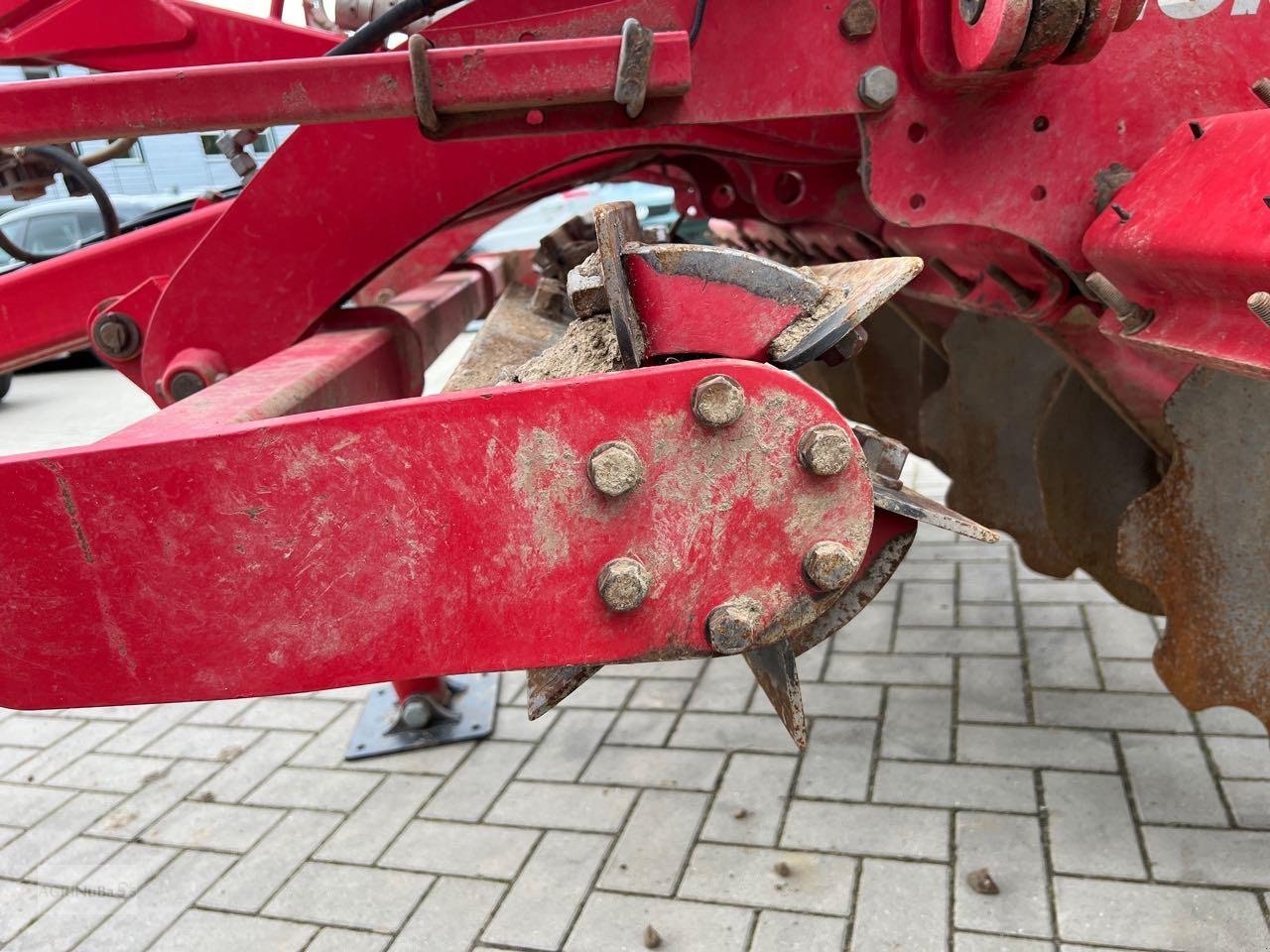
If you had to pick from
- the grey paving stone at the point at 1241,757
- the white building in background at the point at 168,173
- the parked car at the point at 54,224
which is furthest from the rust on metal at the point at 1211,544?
the white building in background at the point at 168,173

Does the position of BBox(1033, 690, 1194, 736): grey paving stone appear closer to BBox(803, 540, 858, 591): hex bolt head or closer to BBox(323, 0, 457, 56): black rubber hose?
BBox(803, 540, 858, 591): hex bolt head

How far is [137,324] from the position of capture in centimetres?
202

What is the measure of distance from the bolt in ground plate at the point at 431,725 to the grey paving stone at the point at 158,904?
0.50 m

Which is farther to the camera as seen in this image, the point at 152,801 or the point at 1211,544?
the point at 152,801

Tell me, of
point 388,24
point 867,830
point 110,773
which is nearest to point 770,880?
point 867,830

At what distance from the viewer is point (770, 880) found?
2.24 metres

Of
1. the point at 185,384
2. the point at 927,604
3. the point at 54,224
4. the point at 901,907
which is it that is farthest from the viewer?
the point at 54,224

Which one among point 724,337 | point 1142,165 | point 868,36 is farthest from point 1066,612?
point 724,337

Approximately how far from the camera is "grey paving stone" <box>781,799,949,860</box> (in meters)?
2.29

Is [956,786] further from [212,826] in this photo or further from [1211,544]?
[212,826]

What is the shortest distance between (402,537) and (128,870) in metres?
1.93

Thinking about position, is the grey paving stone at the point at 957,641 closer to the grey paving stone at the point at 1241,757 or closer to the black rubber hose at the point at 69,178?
the grey paving stone at the point at 1241,757

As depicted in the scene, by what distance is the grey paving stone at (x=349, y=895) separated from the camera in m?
2.26

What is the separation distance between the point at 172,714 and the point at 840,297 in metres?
2.87
